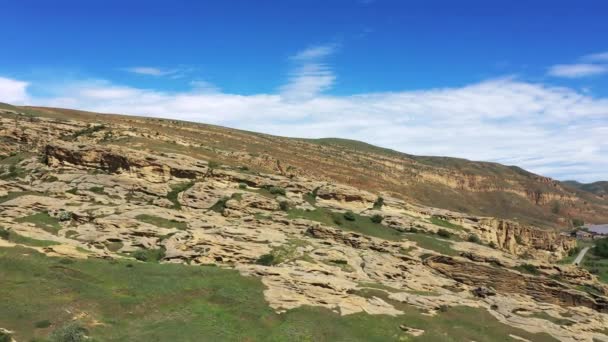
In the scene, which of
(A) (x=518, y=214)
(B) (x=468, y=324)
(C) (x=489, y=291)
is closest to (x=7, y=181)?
(B) (x=468, y=324)

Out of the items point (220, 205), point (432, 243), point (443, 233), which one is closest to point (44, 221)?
point (220, 205)

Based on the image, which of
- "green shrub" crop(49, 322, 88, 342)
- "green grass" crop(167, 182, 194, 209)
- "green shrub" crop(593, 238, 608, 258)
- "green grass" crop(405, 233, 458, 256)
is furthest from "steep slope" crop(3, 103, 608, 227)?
"green shrub" crop(49, 322, 88, 342)

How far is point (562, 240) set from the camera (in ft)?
314

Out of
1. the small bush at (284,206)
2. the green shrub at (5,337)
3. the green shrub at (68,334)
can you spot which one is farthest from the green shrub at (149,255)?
the small bush at (284,206)

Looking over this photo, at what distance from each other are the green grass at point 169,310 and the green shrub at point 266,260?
17.5 feet

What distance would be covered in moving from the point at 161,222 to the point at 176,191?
398 inches

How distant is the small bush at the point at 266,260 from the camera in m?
39.3

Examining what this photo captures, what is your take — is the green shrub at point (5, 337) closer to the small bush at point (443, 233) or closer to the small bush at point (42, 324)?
the small bush at point (42, 324)

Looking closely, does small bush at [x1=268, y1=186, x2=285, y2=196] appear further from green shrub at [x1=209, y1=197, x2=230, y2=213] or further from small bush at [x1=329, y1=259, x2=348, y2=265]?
small bush at [x1=329, y1=259, x2=348, y2=265]

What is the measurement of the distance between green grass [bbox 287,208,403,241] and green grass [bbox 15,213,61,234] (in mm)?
24146

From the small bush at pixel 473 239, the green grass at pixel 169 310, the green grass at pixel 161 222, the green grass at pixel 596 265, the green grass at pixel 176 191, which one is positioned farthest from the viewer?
the green grass at pixel 596 265

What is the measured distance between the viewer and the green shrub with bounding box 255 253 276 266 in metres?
39.3

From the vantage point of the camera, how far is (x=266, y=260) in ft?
130

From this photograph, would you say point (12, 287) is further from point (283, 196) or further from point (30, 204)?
point (283, 196)
